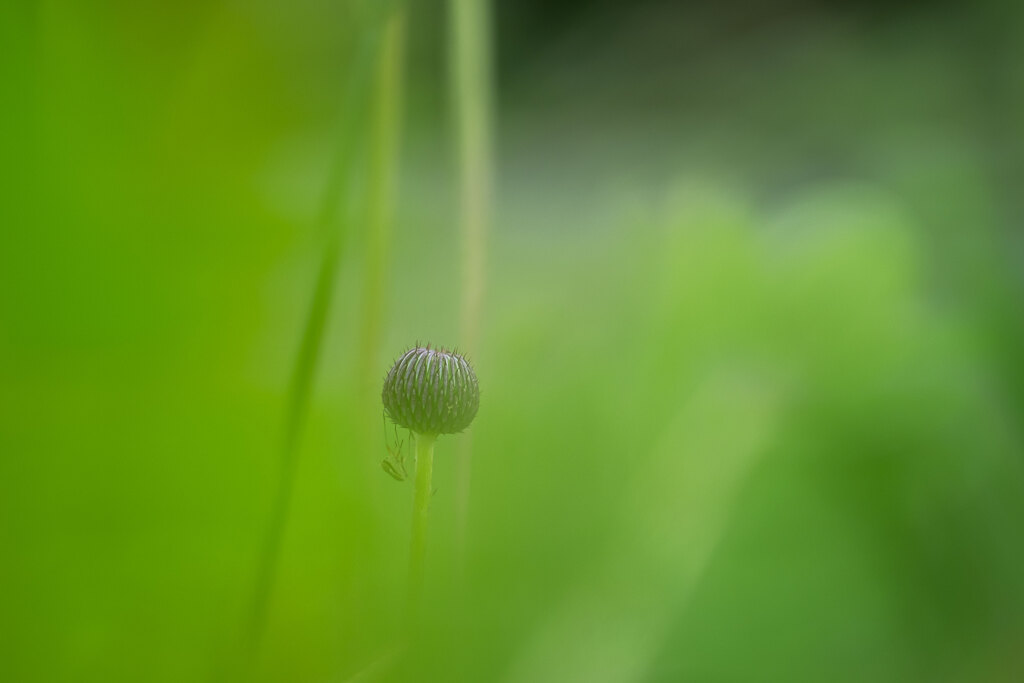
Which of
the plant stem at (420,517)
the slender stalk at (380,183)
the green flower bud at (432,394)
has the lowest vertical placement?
the plant stem at (420,517)

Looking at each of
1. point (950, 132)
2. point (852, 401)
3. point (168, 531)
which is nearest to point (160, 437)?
point (168, 531)

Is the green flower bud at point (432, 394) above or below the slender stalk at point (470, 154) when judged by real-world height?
below

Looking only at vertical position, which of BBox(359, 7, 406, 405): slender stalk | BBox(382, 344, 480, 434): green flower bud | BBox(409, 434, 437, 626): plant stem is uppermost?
BBox(359, 7, 406, 405): slender stalk
